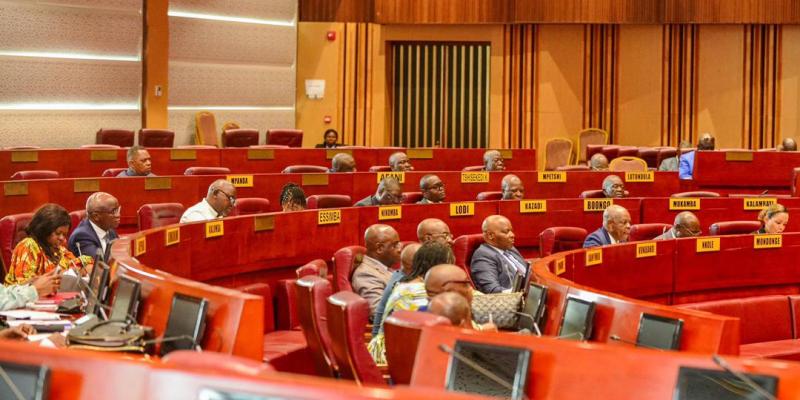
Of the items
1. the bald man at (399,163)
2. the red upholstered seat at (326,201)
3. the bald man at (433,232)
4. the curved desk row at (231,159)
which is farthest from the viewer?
the bald man at (399,163)

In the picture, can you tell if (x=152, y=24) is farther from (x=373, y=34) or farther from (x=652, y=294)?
(x=652, y=294)

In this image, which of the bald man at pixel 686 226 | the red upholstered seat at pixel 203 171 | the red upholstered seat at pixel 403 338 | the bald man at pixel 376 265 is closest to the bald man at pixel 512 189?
the bald man at pixel 686 226

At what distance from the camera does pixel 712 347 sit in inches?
148

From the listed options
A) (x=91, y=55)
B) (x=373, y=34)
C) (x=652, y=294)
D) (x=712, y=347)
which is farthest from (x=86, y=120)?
(x=712, y=347)

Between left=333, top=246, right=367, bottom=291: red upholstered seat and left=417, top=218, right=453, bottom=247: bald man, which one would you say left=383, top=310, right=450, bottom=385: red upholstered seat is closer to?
left=333, top=246, right=367, bottom=291: red upholstered seat

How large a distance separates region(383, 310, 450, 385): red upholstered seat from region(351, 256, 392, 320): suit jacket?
2074 millimetres

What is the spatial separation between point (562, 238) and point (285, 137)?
6768 mm

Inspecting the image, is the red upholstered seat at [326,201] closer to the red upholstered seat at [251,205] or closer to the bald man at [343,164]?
the red upholstered seat at [251,205]

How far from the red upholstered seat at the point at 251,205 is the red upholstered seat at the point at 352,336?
394cm

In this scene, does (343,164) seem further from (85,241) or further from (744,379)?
(744,379)

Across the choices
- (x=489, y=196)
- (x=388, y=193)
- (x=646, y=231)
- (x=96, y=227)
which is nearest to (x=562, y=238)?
(x=646, y=231)

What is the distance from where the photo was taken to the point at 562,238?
7938 millimetres

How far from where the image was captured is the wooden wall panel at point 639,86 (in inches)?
632

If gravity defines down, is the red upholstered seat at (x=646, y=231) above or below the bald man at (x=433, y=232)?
below
